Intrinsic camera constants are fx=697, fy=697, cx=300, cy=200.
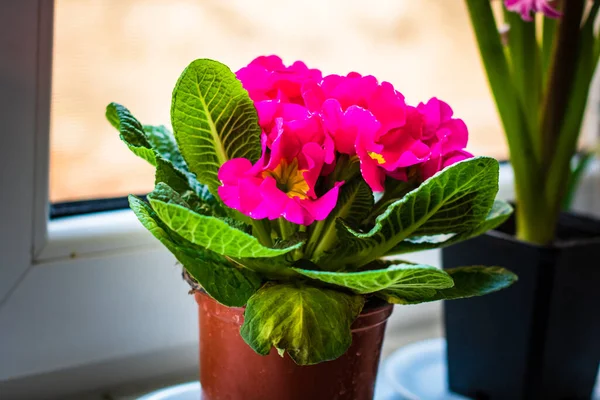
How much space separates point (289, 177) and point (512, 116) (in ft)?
0.93

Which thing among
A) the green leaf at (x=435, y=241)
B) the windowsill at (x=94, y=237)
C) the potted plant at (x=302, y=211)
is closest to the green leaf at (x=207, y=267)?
the potted plant at (x=302, y=211)

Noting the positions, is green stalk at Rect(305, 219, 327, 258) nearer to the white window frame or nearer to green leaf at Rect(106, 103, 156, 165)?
green leaf at Rect(106, 103, 156, 165)

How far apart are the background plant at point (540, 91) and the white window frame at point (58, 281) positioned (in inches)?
12.9

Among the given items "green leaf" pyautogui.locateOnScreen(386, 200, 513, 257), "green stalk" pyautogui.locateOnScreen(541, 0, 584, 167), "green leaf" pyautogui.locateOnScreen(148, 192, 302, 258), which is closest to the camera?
"green leaf" pyautogui.locateOnScreen(148, 192, 302, 258)

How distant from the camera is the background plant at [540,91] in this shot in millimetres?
582

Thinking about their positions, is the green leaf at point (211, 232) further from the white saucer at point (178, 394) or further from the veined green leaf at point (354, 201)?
the white saucer at point (178, 394)

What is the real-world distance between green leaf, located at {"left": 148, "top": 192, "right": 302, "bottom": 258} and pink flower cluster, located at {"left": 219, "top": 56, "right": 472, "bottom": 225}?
22 millimetres

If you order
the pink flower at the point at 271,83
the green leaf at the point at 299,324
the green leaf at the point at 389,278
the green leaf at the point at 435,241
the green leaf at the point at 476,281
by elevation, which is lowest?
the green leaf at the point at 299,324

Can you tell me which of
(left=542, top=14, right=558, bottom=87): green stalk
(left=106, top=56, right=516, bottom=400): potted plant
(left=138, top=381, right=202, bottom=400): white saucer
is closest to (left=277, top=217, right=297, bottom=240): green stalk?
(left=106, top=56, right=516, bottom=400): potted plant

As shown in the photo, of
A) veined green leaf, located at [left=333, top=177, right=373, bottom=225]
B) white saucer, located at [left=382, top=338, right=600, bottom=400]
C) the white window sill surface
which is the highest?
veined green leaf, located at [left=333, top=177, right=373, bottom=225]

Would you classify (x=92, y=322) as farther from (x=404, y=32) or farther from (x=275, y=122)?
(x=404, y=32)

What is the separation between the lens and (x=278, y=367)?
43 cm

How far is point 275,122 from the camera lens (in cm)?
41

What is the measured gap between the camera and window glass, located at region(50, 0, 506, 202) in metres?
0.62
